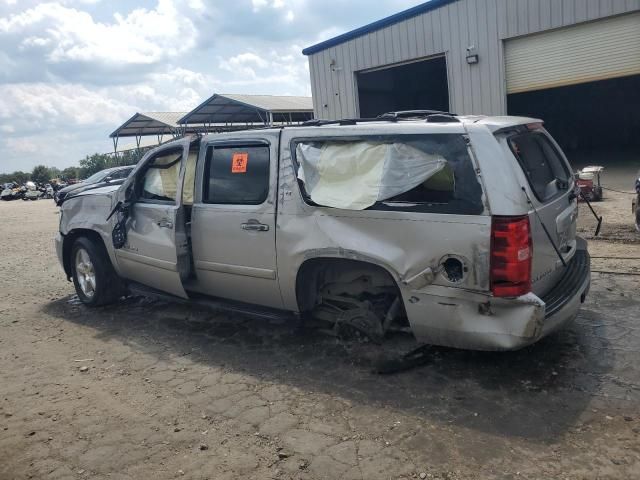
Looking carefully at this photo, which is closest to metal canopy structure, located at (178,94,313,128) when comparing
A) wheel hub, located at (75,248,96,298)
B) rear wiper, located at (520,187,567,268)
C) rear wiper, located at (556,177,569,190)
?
wheel hub, located at (75,248,96,298)

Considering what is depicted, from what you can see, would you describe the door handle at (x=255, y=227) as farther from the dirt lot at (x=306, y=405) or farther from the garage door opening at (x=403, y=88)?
the garage door opening at (x=403, y=88)

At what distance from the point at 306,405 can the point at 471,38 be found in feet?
38.3

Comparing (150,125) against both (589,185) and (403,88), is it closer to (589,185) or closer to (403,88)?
(403,88)

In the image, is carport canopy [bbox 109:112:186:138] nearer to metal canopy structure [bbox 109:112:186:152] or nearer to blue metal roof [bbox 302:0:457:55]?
metal canopy structure [bbox 109:112:186:152]

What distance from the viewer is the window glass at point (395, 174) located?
131 inches

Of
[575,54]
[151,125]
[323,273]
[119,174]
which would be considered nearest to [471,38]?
[575,54]

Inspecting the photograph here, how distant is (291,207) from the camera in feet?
13.3

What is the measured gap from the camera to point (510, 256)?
313cm

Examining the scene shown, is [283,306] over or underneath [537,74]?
underneath

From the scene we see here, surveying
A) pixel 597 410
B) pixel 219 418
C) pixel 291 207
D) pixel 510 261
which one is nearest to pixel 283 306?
pixel 291 207

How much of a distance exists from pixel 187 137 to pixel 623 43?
34.0ft

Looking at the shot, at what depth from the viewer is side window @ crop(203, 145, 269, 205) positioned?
4.32 meters

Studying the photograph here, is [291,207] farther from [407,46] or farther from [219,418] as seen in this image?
[407,46]

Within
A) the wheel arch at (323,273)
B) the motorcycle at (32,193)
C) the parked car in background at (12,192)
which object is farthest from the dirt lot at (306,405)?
the parked car in background at (12,192)
